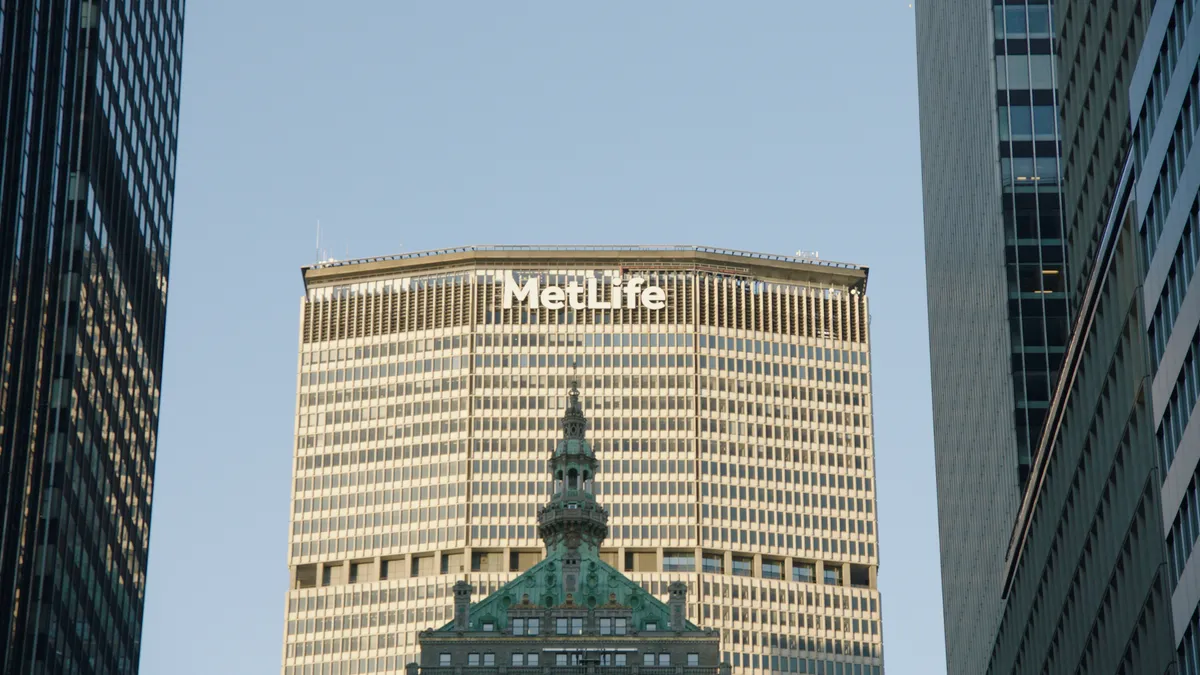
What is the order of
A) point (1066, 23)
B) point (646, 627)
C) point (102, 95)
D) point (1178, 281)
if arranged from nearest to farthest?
point (1178, 281), point (1066, 23), point (102, 95), point (646, 627)

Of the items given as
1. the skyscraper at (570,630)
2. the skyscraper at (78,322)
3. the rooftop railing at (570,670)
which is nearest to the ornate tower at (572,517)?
the skyscraper at (570,630)

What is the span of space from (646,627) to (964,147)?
44.8 metres

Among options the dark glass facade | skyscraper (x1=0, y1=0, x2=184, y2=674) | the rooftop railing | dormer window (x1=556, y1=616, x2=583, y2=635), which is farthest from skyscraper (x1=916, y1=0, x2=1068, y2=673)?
skyscraper (x1=0, y1=0, x2=184, y2=674)

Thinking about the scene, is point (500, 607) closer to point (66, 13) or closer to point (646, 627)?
point (646, 627)

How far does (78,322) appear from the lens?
139 meters

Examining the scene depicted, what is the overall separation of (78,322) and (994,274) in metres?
57.3

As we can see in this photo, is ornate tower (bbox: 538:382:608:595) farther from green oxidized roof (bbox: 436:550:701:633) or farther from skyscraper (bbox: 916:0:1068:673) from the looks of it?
skyscraper (bbox: 916:0:1068:673)

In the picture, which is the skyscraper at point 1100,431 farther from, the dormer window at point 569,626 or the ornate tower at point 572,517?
the ornate tower at point 572,517

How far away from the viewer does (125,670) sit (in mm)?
157875

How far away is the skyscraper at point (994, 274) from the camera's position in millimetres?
143250

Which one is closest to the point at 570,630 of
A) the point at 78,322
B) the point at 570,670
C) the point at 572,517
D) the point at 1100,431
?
the point at 570,670

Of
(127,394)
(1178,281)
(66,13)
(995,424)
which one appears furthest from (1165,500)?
(127,394)

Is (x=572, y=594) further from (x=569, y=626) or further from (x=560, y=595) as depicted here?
(x=569, y=626)

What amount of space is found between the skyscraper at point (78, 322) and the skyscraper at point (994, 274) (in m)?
56.1
